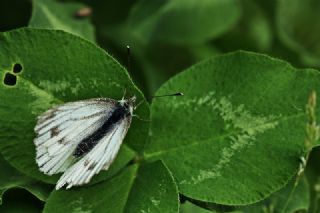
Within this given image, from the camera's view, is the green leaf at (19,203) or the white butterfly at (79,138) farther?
the green leaf at (19,203)

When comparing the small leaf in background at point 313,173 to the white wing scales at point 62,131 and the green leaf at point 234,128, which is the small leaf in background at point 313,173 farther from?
the white wing scales at point 62,131

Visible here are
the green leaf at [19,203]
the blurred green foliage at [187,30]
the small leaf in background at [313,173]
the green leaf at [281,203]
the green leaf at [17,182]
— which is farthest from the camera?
the blurred green foliage at [187,30]

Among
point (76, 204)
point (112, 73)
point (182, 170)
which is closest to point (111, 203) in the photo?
point (76, 204)

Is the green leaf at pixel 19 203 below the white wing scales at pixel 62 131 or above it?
below

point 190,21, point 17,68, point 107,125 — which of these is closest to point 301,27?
point 190,21

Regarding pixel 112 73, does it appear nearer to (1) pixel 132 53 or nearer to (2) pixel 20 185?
(2) pixel 20 185

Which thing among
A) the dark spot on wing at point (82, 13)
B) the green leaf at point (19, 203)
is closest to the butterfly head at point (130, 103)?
the green leaf at point (19, 203)

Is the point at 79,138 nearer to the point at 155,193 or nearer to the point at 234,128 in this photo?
the point at 155,193
